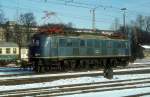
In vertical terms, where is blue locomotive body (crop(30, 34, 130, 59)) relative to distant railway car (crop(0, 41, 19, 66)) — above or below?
above

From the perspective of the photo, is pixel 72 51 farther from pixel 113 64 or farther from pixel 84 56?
pixel 113 64

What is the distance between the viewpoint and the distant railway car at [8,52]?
160 feet

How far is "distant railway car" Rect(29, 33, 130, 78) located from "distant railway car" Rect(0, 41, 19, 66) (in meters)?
14.6

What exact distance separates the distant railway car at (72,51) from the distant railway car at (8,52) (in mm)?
14609

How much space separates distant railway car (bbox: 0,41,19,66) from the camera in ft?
160

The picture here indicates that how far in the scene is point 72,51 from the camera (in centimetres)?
3347

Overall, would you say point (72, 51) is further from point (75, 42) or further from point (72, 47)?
point (75, 42)

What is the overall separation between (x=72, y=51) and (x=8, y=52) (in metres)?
18.8

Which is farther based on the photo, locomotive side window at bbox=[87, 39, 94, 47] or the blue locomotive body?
locomotive side window at bbox=[87, 39, 94, 47]

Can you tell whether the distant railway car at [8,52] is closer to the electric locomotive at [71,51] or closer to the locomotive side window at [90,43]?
the electric locomotive at [71,51]

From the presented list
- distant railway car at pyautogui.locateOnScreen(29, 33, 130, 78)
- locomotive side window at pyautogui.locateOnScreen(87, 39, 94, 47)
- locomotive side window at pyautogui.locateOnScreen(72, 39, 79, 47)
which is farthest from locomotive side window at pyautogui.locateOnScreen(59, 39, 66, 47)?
locomotive side window at pyautogui.locateOnScreen(87, 39, 94, 47)

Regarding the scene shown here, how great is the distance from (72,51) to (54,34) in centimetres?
242

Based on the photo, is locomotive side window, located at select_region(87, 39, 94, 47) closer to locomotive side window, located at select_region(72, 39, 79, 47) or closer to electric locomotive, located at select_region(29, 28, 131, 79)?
electric locomotive, located at select_region(29, 28, 131, 79)

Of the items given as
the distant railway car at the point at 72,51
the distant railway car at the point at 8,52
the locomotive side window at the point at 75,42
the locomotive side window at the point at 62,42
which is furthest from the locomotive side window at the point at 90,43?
the distant railway car at the point at 8,52
